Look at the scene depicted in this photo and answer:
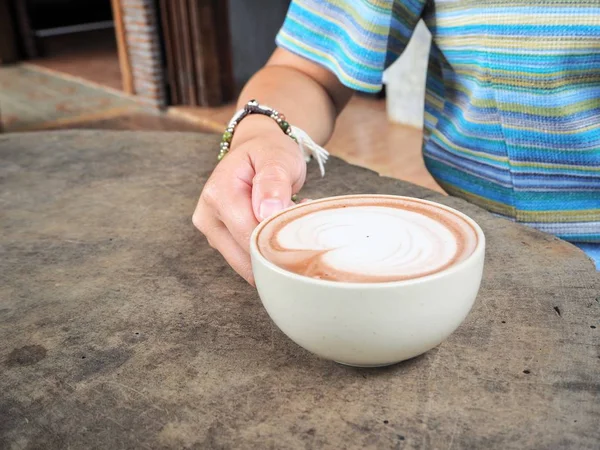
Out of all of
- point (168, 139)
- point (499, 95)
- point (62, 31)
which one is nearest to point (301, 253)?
point (499, 95)

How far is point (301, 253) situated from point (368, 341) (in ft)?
0.33

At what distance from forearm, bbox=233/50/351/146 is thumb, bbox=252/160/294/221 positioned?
196 mm

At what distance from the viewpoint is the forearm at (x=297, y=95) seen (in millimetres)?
1061

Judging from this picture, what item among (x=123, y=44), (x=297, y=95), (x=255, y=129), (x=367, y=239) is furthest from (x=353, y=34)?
(x=123, y=44)

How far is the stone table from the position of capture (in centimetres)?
54

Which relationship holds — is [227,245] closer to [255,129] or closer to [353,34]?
[255,129]

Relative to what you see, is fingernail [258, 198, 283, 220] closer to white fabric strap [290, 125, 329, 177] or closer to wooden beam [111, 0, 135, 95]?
white fabric strap [290, 125, 329, 177]

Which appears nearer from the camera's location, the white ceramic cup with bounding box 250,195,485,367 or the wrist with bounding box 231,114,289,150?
the white ceramic cup with bounding box 250,195,485,367

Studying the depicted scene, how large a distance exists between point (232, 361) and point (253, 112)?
1.61 ft

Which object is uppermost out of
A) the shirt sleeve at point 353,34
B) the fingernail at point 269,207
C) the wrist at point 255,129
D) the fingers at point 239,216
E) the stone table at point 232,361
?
the shirt sleeve at point 353,34

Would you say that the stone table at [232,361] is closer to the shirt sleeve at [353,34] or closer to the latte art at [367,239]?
the latte art at [367,239]

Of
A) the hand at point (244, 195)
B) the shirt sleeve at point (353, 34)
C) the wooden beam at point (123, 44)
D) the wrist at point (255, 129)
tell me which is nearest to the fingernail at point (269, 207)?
the hand at point (244, 195)

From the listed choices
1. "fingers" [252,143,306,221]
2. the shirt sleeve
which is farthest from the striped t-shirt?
"fingers" [252,143,306,221]

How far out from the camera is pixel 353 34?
1092mm
